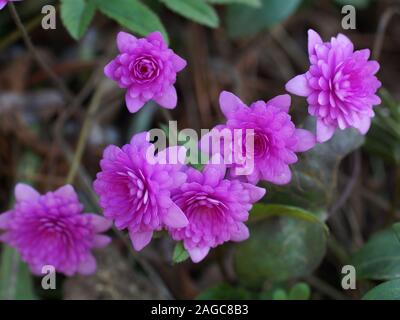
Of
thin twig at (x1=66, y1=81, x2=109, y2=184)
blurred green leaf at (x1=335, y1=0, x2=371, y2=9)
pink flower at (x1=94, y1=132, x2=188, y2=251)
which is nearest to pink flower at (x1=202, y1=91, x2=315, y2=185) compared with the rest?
pink flower at (x1=94, y1=132, x2=188, y2=251)

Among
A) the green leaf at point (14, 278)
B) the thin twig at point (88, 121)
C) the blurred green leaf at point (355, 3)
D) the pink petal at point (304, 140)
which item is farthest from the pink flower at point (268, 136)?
the blurred green leaf at point (355, 3)

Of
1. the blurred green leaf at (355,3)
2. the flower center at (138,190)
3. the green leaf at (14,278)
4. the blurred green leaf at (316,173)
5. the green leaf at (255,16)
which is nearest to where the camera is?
the flower center at (138,190)

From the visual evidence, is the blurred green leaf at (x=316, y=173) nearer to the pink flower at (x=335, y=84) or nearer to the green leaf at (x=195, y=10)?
the pink flower at (x=335, y=84)

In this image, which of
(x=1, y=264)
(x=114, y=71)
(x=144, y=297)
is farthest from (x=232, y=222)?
(x=1, y=264)

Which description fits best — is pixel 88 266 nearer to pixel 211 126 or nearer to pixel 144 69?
pixel 144 69

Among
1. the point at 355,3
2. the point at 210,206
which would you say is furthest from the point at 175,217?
the point at 355,3

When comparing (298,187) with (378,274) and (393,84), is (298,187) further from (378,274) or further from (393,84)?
(393,84)
